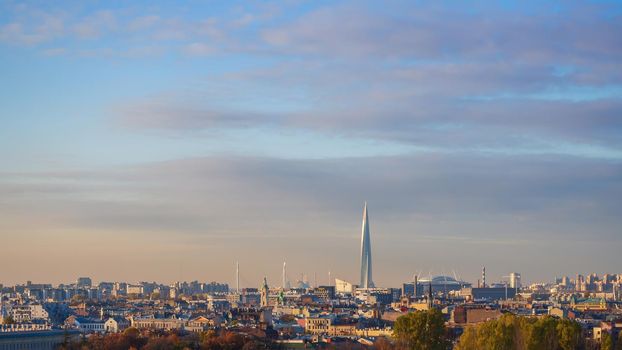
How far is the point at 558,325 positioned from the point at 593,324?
158ft

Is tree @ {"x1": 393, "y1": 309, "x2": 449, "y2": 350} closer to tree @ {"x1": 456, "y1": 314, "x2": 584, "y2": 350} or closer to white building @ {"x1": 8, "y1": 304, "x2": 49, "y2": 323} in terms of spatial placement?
tree @ {"x1": 456, "y1": 314, "x2": 584, "y2": 350}

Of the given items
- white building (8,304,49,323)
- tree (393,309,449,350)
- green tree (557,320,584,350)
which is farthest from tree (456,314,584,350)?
white building (8,304,49,323)

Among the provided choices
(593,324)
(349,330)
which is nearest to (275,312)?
(349,330)

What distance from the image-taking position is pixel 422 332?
7669 centimetres

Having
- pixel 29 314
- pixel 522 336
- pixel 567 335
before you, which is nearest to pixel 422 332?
pixel 567 335

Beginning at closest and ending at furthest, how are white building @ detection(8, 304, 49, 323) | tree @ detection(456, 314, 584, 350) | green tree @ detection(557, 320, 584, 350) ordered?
1. tree @ detection(456, 314, 584, 350)
2. green tree @ detection(557, 320, 584, 350)
3. white building @ detection(8, 304, 49, 323)

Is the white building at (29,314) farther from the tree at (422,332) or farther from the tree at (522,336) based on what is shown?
the tree at (522,336)

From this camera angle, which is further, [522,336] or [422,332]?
[422,332]

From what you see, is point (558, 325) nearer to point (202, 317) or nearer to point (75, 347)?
point (75, 347)

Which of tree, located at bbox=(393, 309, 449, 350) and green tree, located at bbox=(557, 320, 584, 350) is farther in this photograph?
tree, located at bbox=(393, 309, 449, 350)

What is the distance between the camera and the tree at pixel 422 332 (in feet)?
250

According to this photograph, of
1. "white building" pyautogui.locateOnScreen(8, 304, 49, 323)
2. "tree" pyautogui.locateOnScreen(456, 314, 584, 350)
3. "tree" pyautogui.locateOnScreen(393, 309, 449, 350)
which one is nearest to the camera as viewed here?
"tree" pyautogui.locateOnScreen(456, 314, 584, 350)

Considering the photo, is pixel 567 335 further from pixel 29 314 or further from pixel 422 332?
pixel 29 314

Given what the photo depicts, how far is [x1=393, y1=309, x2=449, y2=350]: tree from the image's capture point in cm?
7631
